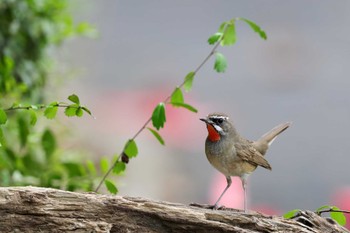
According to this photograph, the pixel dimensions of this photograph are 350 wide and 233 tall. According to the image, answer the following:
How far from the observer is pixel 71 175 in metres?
5.24

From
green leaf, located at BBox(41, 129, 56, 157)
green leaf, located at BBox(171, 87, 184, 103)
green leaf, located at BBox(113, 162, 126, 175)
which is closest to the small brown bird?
green leaf, located at BBox(171, 87, 184, 103)

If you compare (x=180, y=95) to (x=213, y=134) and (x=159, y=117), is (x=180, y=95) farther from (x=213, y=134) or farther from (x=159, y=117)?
(x=213, y=134)

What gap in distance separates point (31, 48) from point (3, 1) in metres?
0.45

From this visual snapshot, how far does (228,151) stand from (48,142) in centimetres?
121

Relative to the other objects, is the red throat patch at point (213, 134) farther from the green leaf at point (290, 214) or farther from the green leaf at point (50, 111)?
the green leaf at point (50, 111)

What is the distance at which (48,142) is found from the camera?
5.26 m

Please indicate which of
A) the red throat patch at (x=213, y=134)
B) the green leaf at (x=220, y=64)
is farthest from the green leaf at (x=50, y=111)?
the red throat patch at (x=213, y=134)

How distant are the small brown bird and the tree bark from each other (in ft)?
3.91

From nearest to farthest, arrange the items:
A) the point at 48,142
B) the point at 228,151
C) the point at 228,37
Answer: the point at 228,37 < the point at 228,151 < the point at 48,142

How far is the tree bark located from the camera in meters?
3.57

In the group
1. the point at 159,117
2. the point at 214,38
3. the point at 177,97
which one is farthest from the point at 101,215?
the point at 214,38

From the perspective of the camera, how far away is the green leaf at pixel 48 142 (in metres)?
5.22

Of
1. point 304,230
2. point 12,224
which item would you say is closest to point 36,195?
point 12,224

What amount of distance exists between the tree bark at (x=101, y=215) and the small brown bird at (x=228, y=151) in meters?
1.19
